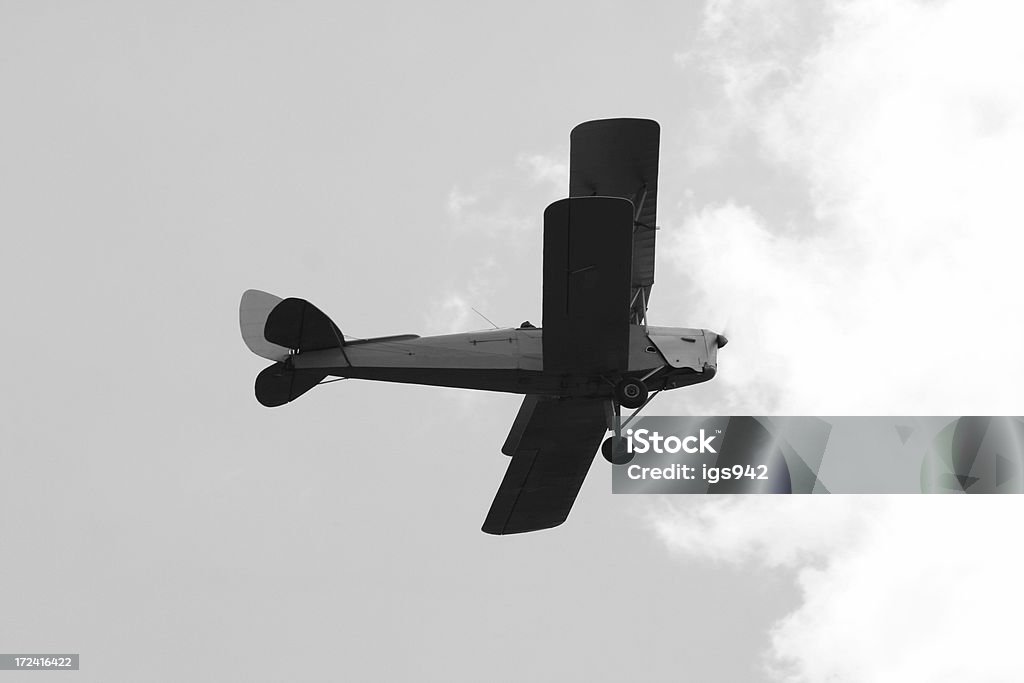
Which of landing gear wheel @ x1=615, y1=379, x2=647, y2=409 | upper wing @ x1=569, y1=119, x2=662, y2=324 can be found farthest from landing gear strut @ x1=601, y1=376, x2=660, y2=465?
upper wing @ x1=569, y1=119, x2=662, y2=324

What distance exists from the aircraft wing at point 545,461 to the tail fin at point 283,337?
12.3 ft

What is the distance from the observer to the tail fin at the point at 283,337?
58.1 feet

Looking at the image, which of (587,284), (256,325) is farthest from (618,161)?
(256,325)

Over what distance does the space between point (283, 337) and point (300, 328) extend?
0.28 m

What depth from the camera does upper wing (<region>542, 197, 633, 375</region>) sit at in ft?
53.1

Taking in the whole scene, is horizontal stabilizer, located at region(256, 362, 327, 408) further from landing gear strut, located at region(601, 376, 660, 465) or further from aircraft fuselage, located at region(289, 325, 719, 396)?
landing gear strut, located at region(601, 376, 660, 465)

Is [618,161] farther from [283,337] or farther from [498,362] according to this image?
[283,337]

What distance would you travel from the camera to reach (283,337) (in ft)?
58.5

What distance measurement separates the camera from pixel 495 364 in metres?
18.2

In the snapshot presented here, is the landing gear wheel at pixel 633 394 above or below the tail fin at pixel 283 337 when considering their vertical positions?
below

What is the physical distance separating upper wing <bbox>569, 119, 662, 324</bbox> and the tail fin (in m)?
4.30

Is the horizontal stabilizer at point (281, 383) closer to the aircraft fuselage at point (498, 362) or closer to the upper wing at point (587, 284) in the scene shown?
the aircraft fuselage at point (498, 362)

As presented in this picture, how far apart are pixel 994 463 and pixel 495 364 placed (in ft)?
35.2

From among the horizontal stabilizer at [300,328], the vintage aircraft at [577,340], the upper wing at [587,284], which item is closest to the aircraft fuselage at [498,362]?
the vintage aircraft at [577,340]
